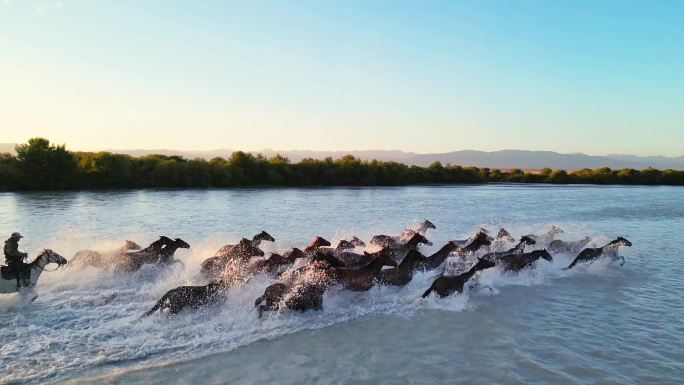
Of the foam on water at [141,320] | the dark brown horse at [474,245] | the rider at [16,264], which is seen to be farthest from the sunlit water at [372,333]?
the dark brown horse at [474,245]

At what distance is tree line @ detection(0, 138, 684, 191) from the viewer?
173ft

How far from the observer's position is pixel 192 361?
7512mm

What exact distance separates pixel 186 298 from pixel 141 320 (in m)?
0.92

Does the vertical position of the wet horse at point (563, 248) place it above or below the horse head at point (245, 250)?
below

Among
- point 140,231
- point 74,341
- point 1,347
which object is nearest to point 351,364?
point 74,341

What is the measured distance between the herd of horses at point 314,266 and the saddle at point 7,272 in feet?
9.40

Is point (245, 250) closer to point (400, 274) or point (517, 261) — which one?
point (400, 274)

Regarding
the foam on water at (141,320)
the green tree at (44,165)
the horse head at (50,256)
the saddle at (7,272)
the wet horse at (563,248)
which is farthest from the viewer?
the green tree at (44,165)

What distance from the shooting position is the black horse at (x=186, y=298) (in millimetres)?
9250

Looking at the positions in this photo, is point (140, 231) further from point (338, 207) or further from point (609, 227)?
point (609, 227)

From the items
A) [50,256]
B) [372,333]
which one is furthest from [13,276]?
[372,333]

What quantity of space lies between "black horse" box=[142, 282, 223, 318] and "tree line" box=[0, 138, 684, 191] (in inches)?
2060

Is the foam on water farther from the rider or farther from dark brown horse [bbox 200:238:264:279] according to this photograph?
the rider

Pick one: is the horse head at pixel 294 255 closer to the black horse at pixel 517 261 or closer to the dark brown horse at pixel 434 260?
the dark brown horse at pixel 434 260
